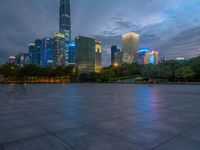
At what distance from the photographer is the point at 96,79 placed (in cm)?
10075

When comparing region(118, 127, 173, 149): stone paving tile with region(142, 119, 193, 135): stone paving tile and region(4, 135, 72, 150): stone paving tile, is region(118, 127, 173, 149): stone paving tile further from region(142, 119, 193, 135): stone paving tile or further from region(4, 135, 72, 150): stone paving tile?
region(4, 135, 72, 150): stone paving tile

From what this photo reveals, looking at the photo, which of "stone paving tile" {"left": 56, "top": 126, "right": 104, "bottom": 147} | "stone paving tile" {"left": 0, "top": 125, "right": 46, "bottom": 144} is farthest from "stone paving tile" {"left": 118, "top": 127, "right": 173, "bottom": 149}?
"stone paving tile" {"left": 0, "top": 125, "right": 46, "bottom": 144}

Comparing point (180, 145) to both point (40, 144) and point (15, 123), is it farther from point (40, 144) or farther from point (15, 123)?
point (15, 123)

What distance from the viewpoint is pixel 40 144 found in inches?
181

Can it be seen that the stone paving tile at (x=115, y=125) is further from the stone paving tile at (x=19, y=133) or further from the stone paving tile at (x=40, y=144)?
the stone paving tile at (x=19, y=133)

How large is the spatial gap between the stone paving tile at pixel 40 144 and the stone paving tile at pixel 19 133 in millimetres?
366

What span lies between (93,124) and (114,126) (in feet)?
2.60

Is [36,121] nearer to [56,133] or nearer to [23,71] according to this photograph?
[56,133]

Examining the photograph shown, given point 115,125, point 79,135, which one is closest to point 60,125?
point 79,135

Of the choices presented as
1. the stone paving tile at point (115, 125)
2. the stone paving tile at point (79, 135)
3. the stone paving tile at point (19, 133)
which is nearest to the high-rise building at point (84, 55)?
the stone paving tile at point (115, 125)

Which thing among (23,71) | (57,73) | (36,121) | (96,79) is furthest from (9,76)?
(36,121)

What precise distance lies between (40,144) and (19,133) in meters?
1.28

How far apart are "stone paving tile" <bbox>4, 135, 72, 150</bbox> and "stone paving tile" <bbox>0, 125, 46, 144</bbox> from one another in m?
0.37

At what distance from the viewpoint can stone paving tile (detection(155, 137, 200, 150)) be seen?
4332mm
